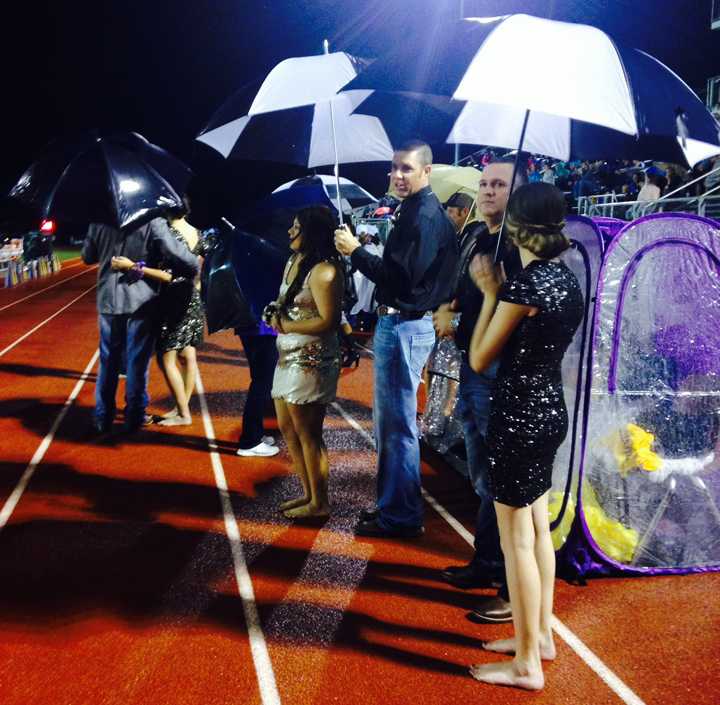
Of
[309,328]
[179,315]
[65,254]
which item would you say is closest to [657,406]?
[309,328]

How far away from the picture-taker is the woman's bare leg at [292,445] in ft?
14.1

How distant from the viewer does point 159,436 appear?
625 cm

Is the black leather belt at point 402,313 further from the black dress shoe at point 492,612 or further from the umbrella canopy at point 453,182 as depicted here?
the umbrella canopy at point 453,182

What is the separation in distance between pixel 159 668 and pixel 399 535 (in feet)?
5.72

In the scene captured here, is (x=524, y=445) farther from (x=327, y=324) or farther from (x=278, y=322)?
(x=278, y=322)

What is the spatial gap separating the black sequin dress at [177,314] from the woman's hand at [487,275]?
12.9 feet

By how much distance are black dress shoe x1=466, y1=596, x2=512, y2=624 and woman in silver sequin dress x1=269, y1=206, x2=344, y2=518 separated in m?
1.45

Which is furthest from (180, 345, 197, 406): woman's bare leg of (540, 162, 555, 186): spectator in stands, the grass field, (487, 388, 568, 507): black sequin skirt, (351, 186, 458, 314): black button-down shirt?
the grass field

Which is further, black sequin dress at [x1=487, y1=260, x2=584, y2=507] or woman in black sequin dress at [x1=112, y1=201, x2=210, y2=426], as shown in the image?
woman in black sequin dress at [x1=112, y1=201, x2=210, y2=426]

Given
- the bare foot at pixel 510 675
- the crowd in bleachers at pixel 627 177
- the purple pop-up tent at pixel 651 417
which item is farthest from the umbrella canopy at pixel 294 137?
the crowd in bleachers at pixel 627 177

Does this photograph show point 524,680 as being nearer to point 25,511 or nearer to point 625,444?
point 625,444

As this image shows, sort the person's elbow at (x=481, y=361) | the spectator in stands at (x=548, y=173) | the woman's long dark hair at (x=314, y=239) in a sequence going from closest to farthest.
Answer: the person's elbow at (x=481, y=361) → the woman's long dark hair at (x=314, y=239) → the spectator in stands at (x=548, y=173)

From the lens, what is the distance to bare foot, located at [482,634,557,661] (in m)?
2.93

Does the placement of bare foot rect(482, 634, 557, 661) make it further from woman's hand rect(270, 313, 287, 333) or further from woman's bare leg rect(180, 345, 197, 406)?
woman's bare leg rect(180, 345, 197, 406)
